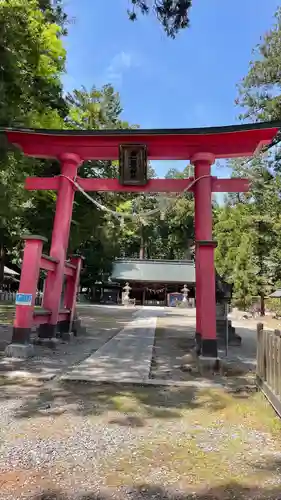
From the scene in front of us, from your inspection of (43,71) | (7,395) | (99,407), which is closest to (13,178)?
(43,71)

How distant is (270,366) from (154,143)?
528 cm

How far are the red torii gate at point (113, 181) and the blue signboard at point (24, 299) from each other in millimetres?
25

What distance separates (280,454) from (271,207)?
19487mm

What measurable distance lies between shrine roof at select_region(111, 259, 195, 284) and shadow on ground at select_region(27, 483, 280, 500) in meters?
33.5

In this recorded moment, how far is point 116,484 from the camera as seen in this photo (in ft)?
8.16

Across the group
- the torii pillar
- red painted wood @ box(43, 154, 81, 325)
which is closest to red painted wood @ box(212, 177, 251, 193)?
the torii pillar

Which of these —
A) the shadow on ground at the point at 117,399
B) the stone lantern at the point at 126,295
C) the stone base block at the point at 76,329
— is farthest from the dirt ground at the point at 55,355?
the stone lantern at the point at 126,295

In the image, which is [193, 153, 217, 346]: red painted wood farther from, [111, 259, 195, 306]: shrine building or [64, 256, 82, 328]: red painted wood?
[111, 259, 195, 306]: shrine building

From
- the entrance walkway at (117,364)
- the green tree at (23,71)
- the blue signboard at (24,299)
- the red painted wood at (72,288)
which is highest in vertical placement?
the green tree at (23,71)

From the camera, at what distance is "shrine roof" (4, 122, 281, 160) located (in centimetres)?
760

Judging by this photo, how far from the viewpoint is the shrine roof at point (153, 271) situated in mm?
36312

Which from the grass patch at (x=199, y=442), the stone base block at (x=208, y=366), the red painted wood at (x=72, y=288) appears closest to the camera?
the grass patch at (x=199, y=442)

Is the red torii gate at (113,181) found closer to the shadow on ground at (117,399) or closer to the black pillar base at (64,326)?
the black pillar base at (64,326)

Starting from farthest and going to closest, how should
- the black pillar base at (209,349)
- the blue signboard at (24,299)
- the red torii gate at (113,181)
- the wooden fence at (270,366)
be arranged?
the red torii gate at (113,181) → the blue signboard at (24,299) → the black pillar base at (209,349) → the wooden fence at (270,366)
